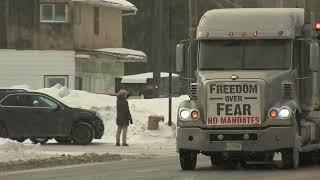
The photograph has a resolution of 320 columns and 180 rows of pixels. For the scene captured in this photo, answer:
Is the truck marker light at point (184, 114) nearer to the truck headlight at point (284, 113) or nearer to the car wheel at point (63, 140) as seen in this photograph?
the truck headlight at point (284, 113)

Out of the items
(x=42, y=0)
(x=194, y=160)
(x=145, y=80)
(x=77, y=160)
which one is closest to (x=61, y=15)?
(x=42, y=0)

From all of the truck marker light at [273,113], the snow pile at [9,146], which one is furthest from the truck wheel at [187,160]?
the snow pile at [9,146]

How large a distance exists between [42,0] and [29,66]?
12.2ft

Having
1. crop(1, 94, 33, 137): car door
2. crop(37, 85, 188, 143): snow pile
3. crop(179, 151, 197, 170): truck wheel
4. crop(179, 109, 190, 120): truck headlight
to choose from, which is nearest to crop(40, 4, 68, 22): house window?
crop(37, 85, 188, 143): snow pile

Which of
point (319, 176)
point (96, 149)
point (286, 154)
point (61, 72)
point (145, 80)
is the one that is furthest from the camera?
point (145, 80)

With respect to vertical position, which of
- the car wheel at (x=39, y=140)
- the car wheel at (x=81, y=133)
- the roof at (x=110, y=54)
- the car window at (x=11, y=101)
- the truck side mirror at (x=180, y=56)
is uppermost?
the truck side mirror at (x=180, y=56)

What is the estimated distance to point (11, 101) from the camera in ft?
84.6

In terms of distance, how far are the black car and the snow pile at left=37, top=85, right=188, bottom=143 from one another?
2.57 meters

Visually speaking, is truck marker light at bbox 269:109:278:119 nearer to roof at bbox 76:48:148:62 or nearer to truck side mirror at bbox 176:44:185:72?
truck side mirror at bbox 176:44:185:72

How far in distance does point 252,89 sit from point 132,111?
16713mm

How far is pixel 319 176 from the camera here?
15.5 metres

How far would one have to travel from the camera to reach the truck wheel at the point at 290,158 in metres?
16.4

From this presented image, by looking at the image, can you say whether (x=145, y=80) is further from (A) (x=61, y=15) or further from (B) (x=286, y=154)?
(B) (x=286, y=154)

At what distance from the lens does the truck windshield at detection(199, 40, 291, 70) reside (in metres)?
16.7
